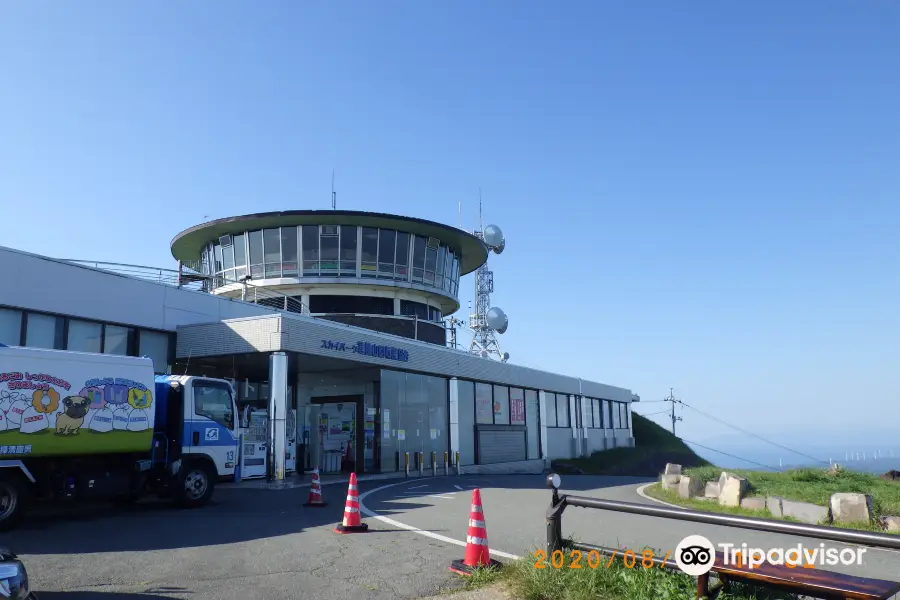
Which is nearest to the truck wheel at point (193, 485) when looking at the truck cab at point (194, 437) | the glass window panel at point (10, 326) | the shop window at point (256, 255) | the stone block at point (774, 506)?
the truck cab at point (194, 437)

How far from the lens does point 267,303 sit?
113 ft

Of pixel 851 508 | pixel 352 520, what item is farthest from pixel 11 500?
pixel 851 508

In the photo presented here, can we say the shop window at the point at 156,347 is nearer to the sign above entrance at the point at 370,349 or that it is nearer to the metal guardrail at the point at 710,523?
the sign above entrance at the point at 370,349

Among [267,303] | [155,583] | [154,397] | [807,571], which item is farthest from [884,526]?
[267,303]

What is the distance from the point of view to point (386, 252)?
114 ft

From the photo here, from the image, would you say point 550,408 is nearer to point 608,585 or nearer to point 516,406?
point 516,406

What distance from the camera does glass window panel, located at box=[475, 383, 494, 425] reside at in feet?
109

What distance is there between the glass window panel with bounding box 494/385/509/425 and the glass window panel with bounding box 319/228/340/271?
9813mm

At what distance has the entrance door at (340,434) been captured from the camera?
88.0ft

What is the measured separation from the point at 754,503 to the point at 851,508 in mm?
2790

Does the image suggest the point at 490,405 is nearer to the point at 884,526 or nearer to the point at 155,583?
the point at 884,526

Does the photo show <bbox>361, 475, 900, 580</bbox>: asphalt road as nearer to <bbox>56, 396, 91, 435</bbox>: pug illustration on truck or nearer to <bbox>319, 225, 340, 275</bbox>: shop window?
<bbox>56, 396, 91, 435</bbox>: pug illustration on truck

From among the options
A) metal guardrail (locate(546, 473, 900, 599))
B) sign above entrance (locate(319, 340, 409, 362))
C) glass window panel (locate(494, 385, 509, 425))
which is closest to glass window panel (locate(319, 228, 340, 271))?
sign above entrance (locate(319, 340, 409, 362))

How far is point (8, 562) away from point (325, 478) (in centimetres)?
1891
